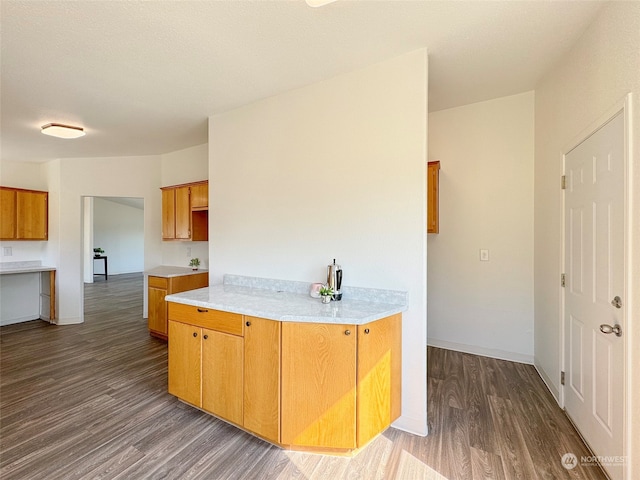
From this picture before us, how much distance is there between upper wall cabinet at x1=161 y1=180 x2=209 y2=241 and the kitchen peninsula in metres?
2.21


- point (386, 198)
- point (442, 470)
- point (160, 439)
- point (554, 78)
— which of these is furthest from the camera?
point (554, 78)

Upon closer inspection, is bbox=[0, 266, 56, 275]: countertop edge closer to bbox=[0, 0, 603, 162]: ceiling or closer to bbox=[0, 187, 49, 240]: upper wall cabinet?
bbox=[0, 187, 49, 240]: upper wall cabinet

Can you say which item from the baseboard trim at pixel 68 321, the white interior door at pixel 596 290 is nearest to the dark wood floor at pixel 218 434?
the white interior door at pixel 596 290

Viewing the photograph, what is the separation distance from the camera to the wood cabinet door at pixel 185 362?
236 centimetres

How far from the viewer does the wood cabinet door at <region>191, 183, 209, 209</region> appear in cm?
414

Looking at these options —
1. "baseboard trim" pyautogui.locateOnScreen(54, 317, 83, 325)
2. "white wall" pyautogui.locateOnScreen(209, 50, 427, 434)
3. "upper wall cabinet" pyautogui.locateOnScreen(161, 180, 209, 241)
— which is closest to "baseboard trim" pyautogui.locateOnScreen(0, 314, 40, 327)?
"baseboard trim" pyautogui.locateOnScreen(54, 317, 83, 325)

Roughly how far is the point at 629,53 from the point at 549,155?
1.26 metres

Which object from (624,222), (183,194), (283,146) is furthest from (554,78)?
(183,194)

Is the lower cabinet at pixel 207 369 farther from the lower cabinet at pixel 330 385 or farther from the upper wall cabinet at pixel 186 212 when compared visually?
the upper wall cabinet at pixel 186 212

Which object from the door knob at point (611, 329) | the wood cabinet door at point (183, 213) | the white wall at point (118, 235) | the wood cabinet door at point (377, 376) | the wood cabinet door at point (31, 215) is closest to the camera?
the door knob at point (611, 329)

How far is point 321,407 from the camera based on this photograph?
1935 mm

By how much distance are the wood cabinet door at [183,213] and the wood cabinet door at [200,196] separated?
119 millimetres

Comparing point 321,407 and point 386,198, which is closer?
point 321,407

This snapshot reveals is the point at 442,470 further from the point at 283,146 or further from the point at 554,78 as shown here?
the point at 554,78
